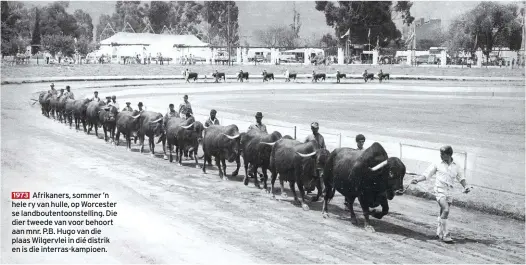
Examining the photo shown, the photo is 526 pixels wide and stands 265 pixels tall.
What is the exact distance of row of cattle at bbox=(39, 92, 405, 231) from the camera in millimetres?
11844

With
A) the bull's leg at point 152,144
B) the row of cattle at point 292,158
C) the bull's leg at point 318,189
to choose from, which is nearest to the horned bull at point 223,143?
the row of cattle at point 292,158

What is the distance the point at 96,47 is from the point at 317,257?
10297cm

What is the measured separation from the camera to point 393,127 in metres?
28.2

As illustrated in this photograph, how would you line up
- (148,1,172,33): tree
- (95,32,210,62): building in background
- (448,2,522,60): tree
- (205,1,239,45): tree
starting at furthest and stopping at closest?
1. (205,1,239,45): tree
2. (148,1,172,33): tree
3. (95,32,210,62): building in background
4. (448,2,522,60): tree

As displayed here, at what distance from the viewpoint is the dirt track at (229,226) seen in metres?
10.2

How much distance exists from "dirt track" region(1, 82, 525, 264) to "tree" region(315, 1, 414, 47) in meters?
86.8

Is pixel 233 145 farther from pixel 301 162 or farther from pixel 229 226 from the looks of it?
pixel 229 226

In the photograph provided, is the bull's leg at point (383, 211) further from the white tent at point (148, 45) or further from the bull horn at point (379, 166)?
the white tent at point (148, 45)

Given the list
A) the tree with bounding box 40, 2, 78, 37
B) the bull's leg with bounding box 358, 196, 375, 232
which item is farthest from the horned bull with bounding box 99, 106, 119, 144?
the tree with bounding box 40, 2, 78, 37

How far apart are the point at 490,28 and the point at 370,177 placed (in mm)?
81184

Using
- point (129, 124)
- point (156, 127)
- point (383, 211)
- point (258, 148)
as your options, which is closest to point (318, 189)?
point (258, 148)

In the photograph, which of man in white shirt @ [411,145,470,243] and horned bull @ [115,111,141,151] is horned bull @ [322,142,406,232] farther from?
horned bull @ [115,111,141,151]

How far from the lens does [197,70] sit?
77.6 m

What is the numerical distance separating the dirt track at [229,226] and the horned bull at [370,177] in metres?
0.50
